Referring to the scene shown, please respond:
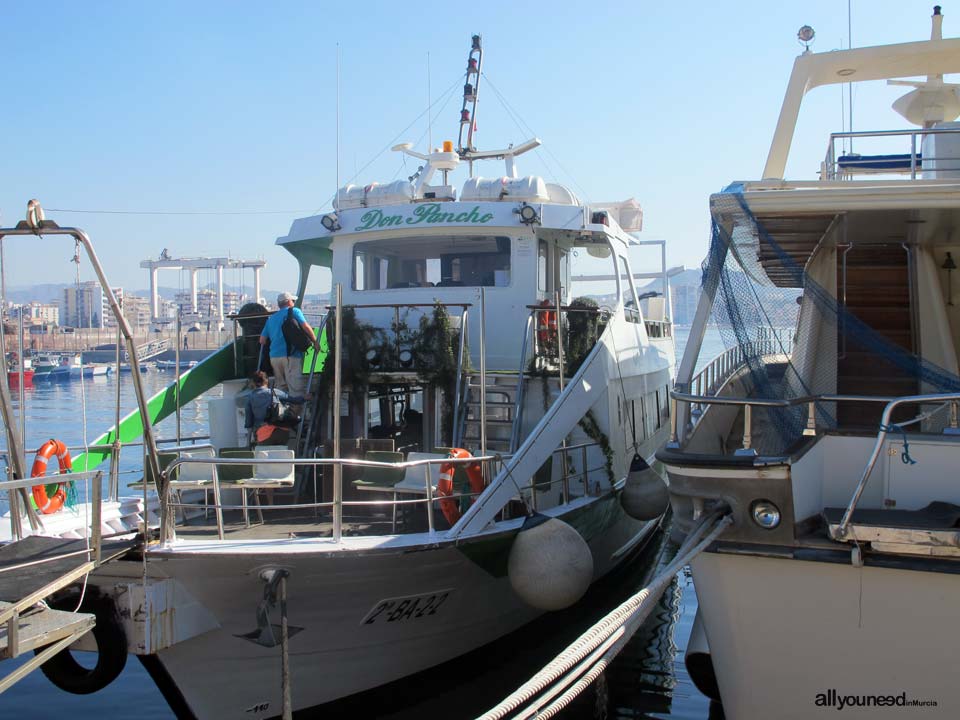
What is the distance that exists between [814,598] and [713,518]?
79 centimetres

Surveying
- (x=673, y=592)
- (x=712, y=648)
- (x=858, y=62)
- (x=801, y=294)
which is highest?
(x=858, y=62)

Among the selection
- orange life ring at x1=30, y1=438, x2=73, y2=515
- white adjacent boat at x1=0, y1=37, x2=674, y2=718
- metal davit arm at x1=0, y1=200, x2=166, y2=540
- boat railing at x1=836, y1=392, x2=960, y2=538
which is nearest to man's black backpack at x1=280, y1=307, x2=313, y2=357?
white adjacent boat at x1=0, y1=37, x2=674, y2=718

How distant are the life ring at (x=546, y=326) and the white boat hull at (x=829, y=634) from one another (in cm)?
494

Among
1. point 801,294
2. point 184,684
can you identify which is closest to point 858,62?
point 801,294

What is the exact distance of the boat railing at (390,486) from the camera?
6.83 m

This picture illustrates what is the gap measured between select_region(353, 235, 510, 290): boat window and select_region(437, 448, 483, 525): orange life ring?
3.94 m

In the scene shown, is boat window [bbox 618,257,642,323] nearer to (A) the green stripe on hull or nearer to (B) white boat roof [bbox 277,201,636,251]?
(B) white boat roof [bbox 277,201,636,251]

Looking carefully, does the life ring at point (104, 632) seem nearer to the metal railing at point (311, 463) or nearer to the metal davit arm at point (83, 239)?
the metal railing at point (311, 463)

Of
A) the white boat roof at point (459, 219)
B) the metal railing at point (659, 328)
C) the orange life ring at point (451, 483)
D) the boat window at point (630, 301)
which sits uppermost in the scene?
the white boat roof at point (459, 219)

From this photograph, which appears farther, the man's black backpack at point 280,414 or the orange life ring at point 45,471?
the man's black backpack at point 280,414

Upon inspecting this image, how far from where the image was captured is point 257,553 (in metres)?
6.80

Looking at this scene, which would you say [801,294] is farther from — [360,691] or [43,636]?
[43,636]

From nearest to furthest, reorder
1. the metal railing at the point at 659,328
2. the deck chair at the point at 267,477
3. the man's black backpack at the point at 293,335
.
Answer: the deck chair at the point at 267,477 → the man's black backpack at the point at 293,335 → the metal railing at the point at 659,328

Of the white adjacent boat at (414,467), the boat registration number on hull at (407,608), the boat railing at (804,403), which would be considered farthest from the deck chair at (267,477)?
the boat railing at (804,403)
